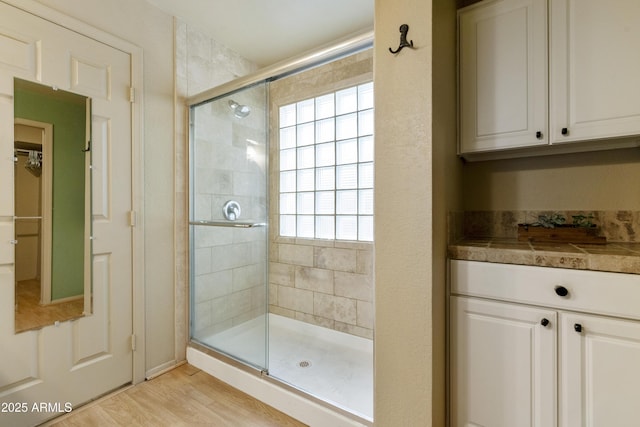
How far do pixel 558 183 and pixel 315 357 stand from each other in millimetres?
1977

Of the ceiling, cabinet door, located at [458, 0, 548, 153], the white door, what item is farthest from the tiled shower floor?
the ceiling

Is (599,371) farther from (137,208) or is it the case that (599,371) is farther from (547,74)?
(137,208)

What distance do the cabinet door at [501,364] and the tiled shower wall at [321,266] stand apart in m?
1.13

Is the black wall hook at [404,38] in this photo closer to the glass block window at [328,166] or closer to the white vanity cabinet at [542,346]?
the white vanity cabinet at [542,346]

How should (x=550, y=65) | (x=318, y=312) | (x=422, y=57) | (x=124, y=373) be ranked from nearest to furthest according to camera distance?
(x=422, y=57), (x=550, y=65), (x=124, y=373), (x=318, y=312)

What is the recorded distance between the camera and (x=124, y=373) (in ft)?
6.10

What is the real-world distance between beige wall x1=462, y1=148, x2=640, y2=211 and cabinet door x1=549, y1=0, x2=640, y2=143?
32cm

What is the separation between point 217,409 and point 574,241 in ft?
6.80

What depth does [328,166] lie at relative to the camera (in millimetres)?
2672

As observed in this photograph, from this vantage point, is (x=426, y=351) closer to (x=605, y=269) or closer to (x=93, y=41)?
(x=605, y=269)

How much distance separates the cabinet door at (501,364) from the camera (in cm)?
109

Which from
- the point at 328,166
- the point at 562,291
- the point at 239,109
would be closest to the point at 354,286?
the point at 328,166

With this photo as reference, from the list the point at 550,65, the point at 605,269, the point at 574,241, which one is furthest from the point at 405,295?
the point at 550,65

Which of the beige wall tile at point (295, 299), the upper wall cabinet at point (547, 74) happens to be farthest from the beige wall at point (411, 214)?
the beige wall tile at point (295, 299)
